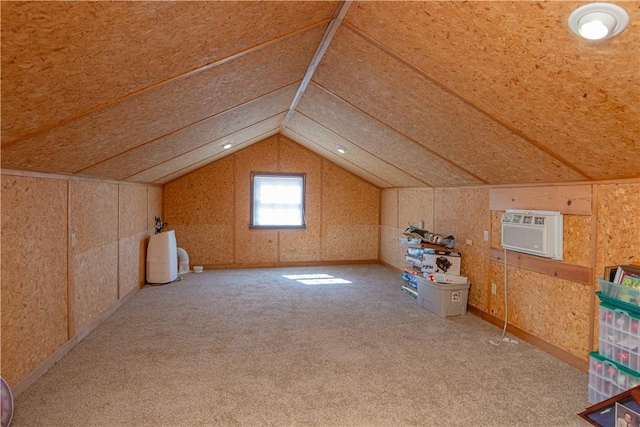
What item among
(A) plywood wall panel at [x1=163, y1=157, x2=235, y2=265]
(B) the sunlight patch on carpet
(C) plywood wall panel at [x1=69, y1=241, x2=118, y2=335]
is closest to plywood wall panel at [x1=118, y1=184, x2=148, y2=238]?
(C) plywood wall panel at [x1=69, y1=241, x2=118, y2=335]

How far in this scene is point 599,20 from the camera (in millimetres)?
1430

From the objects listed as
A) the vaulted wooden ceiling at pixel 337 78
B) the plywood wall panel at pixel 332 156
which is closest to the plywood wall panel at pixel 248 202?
the plywood wall panel at pixel 332 156

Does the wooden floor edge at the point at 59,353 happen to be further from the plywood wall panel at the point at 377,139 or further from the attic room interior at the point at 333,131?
the plywood wall panel at the point at 377,139

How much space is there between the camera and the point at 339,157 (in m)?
6.36

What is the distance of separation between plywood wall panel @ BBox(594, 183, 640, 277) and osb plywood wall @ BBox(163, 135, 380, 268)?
4.81 metres

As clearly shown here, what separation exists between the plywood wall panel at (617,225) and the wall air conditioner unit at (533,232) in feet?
1.09

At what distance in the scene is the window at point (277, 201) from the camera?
6957 mm

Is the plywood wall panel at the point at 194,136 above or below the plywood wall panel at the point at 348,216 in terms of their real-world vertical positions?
above

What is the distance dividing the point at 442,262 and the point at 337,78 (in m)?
2.51

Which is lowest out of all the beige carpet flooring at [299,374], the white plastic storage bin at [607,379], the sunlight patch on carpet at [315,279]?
the beige carpet flooring at [299,374]

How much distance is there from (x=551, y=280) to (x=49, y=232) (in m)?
4.13

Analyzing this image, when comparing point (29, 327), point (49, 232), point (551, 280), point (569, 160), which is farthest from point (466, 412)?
point (49, 232)

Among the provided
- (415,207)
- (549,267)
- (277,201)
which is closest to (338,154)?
(415,207)

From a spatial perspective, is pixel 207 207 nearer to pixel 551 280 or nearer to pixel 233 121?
pixel 233 121
